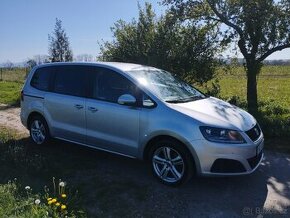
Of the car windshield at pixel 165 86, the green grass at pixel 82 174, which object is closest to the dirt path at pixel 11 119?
the green grass at pixel 82 174

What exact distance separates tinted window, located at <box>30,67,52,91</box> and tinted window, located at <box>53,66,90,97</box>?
0.76 ft

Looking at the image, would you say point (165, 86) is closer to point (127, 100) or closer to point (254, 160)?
point (127, 100)

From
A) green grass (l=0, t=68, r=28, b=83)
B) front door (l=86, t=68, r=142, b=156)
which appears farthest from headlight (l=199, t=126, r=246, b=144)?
green grass (l=0, t=68, r=28, b=83)

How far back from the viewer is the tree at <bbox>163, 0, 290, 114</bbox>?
10.7 meters

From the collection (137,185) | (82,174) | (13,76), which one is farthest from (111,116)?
(13,76)

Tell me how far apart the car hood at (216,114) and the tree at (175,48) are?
23.0 ft

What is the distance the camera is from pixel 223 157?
5383 millimetres

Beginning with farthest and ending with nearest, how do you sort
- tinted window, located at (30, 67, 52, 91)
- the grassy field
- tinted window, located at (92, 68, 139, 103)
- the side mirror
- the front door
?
tinted window, located at (30, 67, 52, 91)
tinted window, located at (92, 68, 139, 103)
the front door
the side mirror
the grassy field

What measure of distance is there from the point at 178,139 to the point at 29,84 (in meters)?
3.83

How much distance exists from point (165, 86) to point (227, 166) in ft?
5.74

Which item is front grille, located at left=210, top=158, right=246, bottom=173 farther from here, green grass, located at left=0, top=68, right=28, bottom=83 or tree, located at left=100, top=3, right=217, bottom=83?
green grass, located at left=0, top=68, right=28, bottom=83

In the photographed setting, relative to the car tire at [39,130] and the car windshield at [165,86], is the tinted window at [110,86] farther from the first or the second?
the car tire at [39,130]

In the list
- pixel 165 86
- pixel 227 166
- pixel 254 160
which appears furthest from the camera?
pixel 165 86

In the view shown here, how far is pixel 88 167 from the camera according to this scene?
6609 mm
